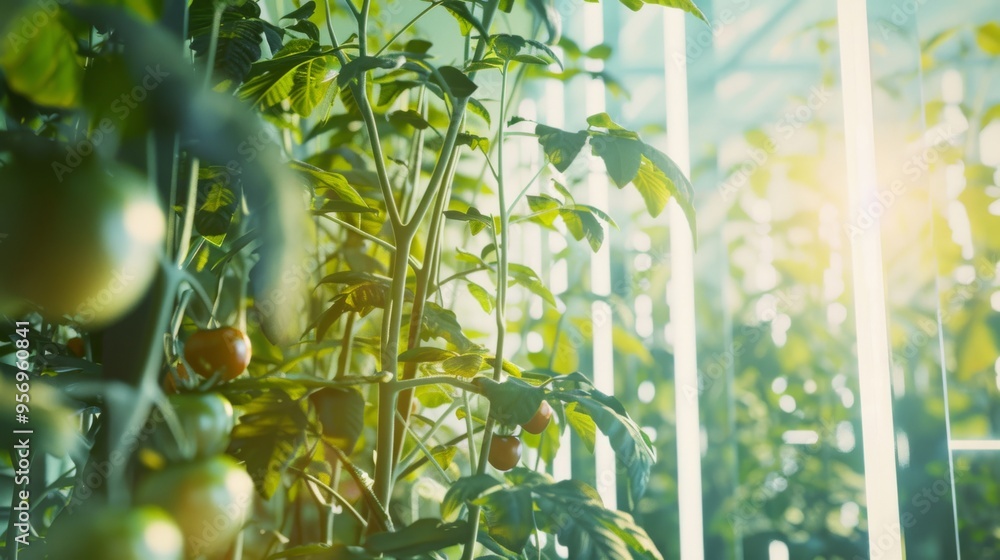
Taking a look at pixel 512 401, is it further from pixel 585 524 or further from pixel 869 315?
pixel 869 315

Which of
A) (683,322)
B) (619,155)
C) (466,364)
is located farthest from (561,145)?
(683,322)

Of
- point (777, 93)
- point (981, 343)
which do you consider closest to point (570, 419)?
point (981, 343)

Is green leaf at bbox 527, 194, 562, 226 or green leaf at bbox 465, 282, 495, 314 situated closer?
green leaf at bbox 527, 194, 562, 226

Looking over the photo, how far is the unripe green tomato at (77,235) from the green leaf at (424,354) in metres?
0.61

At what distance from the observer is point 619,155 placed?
755 mm

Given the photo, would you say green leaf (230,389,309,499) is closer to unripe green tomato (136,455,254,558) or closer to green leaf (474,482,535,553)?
green leaf (474,482,535,553)

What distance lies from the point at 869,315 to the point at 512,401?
885mm

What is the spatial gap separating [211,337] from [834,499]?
191cm

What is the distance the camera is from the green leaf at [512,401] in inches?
24.9

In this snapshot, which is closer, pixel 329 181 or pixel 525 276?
pixel 329 181

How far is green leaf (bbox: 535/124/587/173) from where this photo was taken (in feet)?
2.47

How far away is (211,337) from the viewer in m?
0.52

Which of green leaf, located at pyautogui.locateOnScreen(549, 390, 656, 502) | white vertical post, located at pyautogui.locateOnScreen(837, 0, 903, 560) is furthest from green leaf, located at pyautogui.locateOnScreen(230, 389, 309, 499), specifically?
white vertical post, located at pyautogui.locateOnScreen(837, 0, 903, 560)

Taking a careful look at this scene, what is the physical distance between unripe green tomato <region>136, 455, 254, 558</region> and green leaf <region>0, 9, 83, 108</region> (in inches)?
6.2
